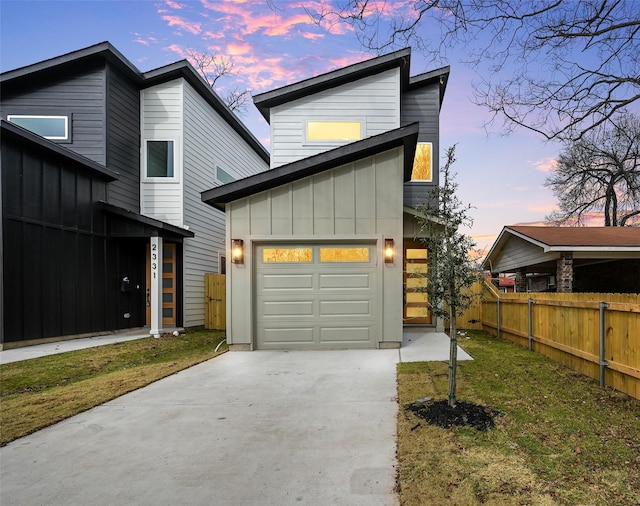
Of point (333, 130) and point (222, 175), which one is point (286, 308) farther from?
point (222, 175)

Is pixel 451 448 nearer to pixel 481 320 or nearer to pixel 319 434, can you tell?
pixel 319 434

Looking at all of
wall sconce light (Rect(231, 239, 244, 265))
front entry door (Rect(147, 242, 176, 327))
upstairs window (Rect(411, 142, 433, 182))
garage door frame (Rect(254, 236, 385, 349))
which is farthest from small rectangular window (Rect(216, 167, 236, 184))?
garage door frame (Rect(254, 236, 385, 349))

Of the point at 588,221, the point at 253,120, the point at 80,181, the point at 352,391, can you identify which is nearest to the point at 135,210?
the point at 80,181

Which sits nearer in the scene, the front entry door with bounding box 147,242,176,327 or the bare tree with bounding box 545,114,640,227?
the front entry door with bounding box 147,242,176,327

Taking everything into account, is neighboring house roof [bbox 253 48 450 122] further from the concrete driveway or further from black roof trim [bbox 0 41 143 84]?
the concrete driveway

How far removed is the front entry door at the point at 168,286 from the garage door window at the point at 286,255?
5017mm

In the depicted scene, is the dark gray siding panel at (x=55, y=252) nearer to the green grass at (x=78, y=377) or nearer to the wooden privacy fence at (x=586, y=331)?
the green grass at (x=78, y=377)

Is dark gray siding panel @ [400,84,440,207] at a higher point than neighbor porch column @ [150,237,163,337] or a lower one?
higher

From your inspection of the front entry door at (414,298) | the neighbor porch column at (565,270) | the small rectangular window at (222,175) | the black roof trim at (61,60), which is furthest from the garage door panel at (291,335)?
the neighbor porch column at (565,270)

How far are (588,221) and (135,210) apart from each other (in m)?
26.5

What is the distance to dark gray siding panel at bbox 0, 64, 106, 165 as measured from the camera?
1105 centimetres

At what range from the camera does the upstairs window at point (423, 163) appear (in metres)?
11.7

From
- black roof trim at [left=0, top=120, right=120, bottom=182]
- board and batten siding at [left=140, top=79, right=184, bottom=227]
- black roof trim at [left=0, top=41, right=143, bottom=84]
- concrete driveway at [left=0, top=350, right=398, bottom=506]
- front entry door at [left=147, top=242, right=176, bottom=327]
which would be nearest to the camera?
concrete driveway at [left=0, top=350, right=398, bottom=506]

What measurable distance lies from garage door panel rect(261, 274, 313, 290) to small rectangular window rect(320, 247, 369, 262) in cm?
50
